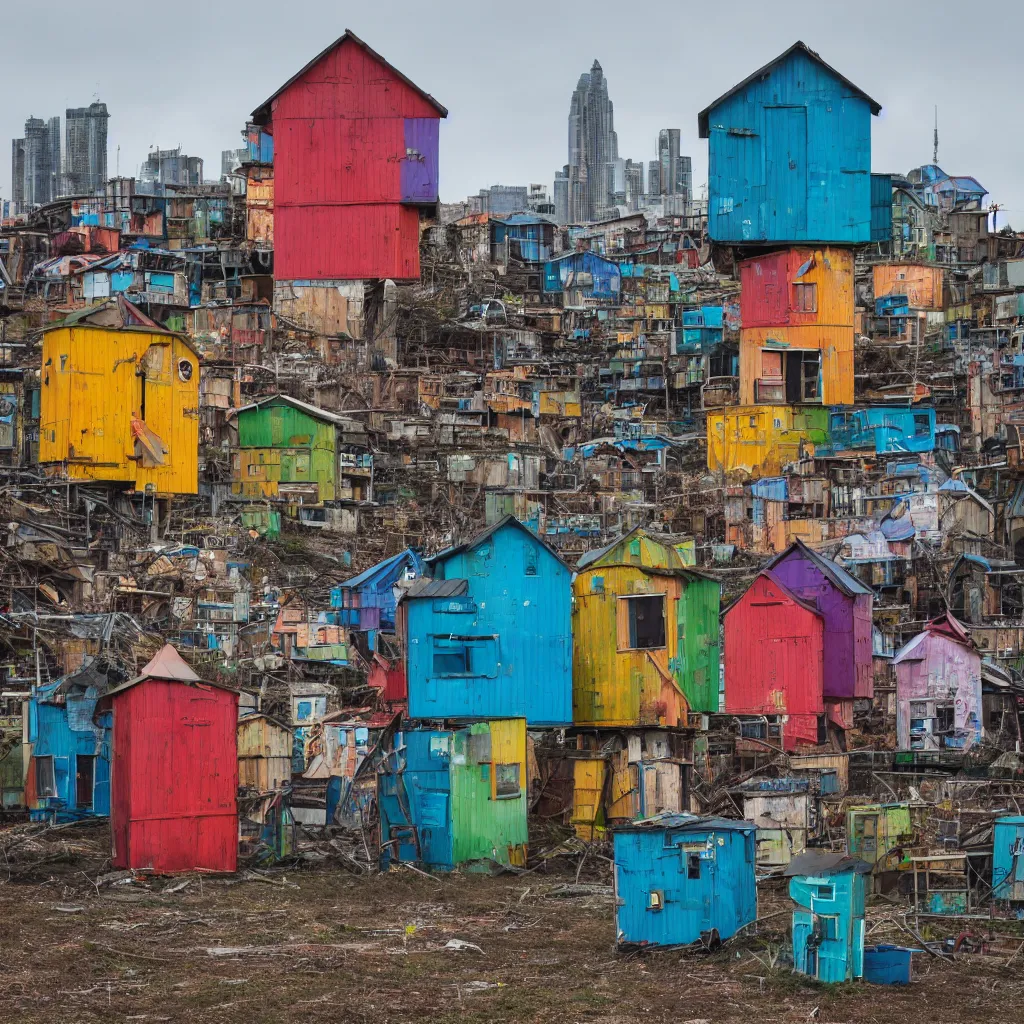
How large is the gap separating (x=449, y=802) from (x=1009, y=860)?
873 centimetres

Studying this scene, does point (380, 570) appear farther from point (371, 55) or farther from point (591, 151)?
point (591, 151)

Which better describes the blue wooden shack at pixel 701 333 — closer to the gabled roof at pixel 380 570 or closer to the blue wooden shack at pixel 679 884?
the gabled roof at pixel 380 570

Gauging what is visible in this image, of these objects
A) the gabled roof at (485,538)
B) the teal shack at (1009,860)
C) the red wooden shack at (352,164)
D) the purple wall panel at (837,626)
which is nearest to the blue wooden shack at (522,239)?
the red wooden shack at (352,164)

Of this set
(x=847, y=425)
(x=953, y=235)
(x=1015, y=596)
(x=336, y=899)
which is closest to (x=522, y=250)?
(x=953, y=235)

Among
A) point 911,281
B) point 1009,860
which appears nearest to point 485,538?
point 1009,860

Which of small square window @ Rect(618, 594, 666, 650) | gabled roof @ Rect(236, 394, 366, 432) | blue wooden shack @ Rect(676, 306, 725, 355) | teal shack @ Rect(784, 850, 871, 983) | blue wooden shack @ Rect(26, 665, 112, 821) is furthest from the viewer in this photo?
blue wooden shack @ Rect(676, 306, 725, 355)

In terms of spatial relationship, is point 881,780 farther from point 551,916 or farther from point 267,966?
point 267,966

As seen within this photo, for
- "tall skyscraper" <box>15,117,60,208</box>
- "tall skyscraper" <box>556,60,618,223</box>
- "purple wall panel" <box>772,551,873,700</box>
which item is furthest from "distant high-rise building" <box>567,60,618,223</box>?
"purple wall panel" <box>772,551,873,700</box>

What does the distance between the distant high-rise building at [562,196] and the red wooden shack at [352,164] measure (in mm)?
91948

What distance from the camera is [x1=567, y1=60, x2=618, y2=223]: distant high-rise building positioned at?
167250 mm

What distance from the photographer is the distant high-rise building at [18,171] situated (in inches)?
6038

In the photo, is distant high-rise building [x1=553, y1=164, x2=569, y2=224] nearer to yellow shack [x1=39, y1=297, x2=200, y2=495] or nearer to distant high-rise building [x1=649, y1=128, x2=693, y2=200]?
distant high-rise building [x1=649, y1=128, x2=693, y2=200]

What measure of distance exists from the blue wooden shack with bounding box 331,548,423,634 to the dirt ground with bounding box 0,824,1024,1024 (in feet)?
62.4

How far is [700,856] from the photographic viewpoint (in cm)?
2539
